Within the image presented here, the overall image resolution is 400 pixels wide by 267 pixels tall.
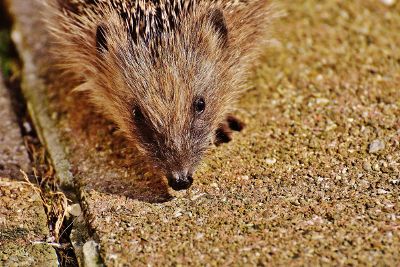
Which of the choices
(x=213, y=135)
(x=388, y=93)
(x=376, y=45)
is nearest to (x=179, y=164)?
(x=213, y=135)

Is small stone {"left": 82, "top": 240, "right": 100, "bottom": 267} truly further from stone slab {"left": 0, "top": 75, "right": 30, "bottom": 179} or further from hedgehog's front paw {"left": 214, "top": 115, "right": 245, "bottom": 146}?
hedgehog's front paw {"left": 214, "top": 115, "right": 245, "bottom": 146}

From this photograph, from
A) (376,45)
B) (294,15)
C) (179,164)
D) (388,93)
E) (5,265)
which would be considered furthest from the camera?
(294,15)

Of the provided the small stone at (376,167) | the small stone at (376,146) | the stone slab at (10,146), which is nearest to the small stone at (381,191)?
the small stone at (376,167)

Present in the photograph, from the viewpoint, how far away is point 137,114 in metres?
2.82

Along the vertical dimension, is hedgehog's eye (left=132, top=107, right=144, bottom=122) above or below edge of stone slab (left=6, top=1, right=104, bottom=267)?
above

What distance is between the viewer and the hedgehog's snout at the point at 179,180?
258cm

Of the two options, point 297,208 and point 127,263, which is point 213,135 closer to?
point 297,208

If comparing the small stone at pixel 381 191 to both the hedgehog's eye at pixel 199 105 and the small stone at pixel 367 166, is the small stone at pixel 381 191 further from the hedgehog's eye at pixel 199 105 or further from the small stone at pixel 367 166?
the hedgehog's eye at pixel 199 105

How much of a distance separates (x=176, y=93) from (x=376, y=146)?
1014 millimetres

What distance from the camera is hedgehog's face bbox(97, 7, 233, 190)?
265 centimetres

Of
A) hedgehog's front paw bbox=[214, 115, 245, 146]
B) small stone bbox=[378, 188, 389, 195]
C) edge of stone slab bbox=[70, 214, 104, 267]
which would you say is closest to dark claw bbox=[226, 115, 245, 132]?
hedgehog's front paw bbox=[214, 115, 245, 146]

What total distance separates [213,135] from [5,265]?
1127 mm

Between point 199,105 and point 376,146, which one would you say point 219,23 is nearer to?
point 199,105

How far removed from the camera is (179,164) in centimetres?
261
